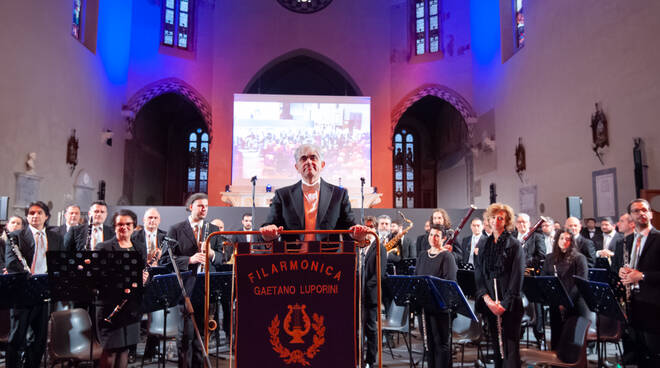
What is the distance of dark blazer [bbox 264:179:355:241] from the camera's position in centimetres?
283

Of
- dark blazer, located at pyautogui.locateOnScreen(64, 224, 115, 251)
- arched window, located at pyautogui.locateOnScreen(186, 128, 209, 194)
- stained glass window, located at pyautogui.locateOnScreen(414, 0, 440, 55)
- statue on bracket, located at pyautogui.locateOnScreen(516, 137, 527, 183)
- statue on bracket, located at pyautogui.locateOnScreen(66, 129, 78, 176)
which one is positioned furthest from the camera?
arched window, located at pyautogui.locateOnScreen(186, 128, 209, 194)

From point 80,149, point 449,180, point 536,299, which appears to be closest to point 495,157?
point 449,180

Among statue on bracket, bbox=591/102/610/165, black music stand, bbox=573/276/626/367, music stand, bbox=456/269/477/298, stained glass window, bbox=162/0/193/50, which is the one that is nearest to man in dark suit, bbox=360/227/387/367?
music stand, bbox=456/269/477/298

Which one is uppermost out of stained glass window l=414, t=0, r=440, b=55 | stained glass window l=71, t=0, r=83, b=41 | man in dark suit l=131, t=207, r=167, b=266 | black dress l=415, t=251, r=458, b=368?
stained glass window l=414, t=0, r=440, b=55

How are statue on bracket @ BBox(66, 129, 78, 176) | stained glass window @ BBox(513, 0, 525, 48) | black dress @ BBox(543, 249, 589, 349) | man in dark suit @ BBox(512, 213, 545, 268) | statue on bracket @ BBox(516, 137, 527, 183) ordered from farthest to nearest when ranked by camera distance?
stained glass window @ BBox(513, 0, 525, 48) → statue on bracket @ BBox(516, 137, 527, 183) → statue on bracket @ BBox(66, 129, 78, 176) → man in dark suit @ BBox(512, 213, 545, 268) → black dress @ BBox(543, 249, 589, 349)

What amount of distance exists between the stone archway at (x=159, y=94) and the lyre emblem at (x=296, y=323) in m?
14.3

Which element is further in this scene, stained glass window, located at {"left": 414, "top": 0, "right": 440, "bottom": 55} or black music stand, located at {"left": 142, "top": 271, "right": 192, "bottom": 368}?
stained glass window, located at {"left": 414, "top": 0, "right": 440, "bottom": 55}

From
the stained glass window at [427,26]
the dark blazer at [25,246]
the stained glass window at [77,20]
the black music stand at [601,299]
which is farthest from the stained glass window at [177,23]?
the black music stand at [601,299]

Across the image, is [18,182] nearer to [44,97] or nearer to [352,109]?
[44,97]

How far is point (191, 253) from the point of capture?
4156 millimetres

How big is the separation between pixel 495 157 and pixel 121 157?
476 inches

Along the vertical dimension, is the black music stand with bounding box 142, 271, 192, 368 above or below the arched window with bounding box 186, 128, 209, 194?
below

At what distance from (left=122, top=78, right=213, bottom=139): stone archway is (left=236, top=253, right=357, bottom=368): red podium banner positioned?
14.2 m

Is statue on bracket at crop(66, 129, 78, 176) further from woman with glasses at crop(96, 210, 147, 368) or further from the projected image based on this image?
woman with glasses at crop(96, 210, 147, 368)
